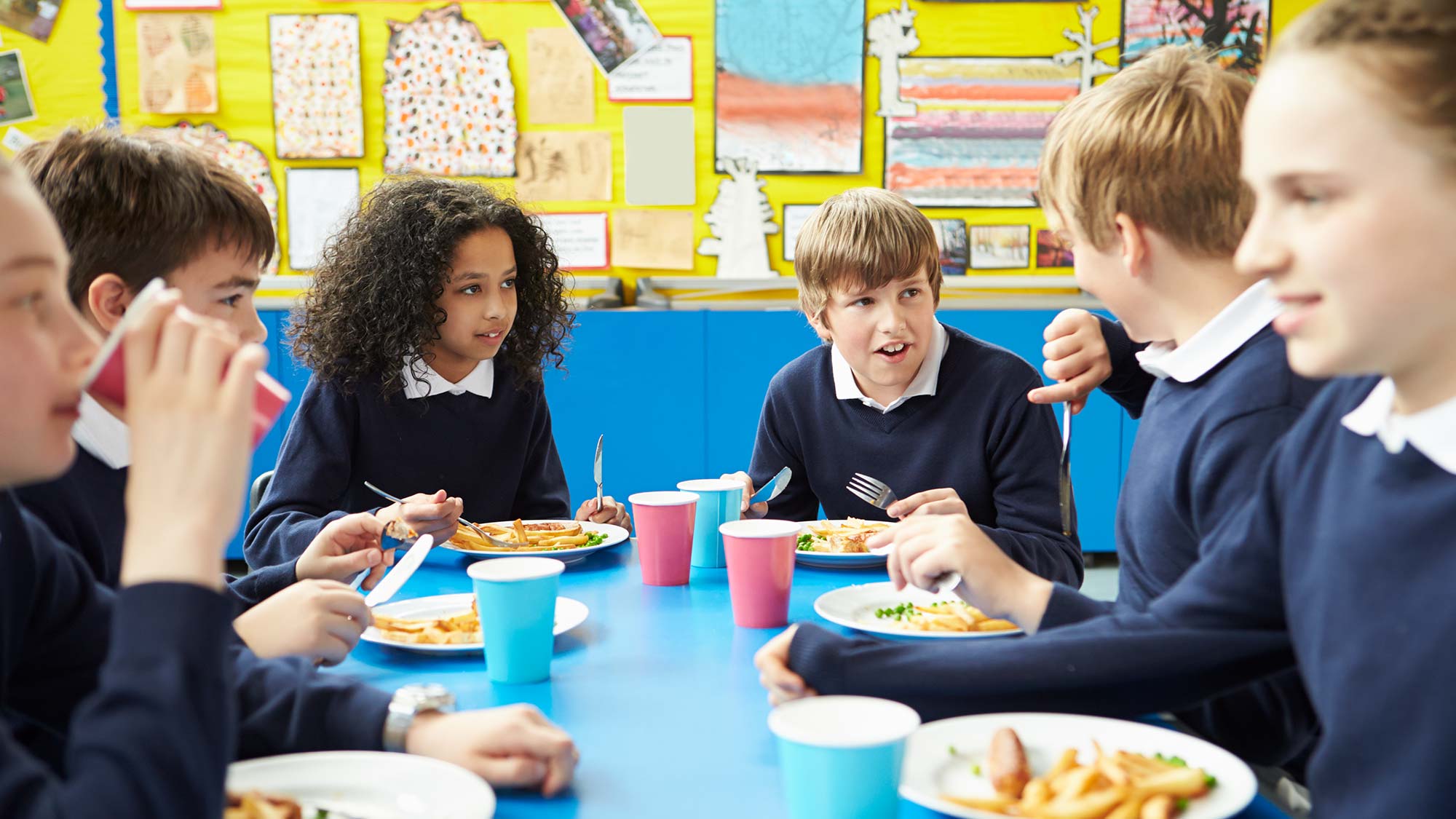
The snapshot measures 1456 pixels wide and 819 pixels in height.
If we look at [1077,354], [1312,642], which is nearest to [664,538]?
[1077,354]

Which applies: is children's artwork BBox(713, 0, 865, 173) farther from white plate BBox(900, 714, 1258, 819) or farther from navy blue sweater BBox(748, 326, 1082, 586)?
white plate BBox(900, 714, 1258, 819)

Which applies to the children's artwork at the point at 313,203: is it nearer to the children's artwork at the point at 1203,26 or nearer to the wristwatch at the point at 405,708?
the children's artwork at the point at 1203,26

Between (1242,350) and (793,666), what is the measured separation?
0.55 meters

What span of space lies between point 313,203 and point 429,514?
2.86m

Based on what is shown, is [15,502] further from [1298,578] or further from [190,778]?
[1298,578]

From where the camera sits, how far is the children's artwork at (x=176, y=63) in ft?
13.0

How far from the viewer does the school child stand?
2.24ft

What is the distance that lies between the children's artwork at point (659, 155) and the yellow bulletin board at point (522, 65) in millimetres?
29

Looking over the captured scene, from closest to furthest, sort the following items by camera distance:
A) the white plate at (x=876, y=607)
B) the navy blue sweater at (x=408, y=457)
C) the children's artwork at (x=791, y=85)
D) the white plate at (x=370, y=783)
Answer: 1. the white plate at (x=370, y=783)
2. the white plate at (x=876, y=607)
3. the navy blue sweater at (x=408, y=457)
4. the children's artwork at (x=791, y=85)

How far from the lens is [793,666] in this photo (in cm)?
92

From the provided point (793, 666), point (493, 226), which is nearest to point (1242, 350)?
point (793, 666)

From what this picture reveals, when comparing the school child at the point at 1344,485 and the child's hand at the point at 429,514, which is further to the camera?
the child's hand at the point at 429,514

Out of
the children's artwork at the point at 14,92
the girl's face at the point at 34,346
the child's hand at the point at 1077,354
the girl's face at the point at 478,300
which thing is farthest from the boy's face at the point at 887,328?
the children's artwork at the point at 14,92

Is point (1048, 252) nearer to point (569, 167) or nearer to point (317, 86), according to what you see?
point (569, 167)
